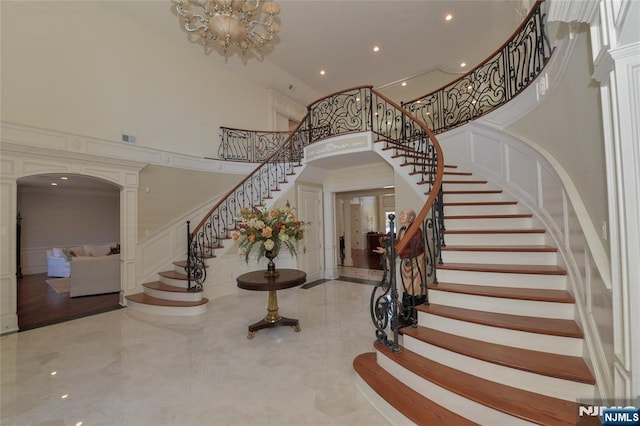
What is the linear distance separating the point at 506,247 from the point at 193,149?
681 centimetres

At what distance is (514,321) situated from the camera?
2.13 meters

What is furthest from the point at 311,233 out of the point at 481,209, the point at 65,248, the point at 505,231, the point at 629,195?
the point at 65,248

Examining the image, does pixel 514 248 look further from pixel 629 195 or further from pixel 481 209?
pixel 629 195

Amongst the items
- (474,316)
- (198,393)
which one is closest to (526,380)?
(474,316)

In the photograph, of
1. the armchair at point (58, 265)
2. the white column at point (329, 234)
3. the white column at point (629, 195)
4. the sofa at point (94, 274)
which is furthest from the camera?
the armchair at point (58, 265)

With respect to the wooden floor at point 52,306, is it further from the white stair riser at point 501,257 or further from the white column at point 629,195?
the white column at point 629,195

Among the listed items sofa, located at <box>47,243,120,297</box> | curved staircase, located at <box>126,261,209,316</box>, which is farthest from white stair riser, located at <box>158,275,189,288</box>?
sofa, located at <box>47,243,120,297</box>

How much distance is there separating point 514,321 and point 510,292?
325 mm

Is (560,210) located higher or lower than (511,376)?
higher

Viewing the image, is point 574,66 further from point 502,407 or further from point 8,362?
point 8,362

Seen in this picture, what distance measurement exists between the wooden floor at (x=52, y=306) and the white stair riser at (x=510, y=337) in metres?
5.69

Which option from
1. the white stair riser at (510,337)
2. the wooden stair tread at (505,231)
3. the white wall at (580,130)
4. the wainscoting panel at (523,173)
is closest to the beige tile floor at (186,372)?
the white stair riser at (510,337)

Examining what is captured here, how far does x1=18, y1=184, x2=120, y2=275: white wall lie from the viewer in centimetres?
856

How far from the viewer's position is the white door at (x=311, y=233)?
6.64m
